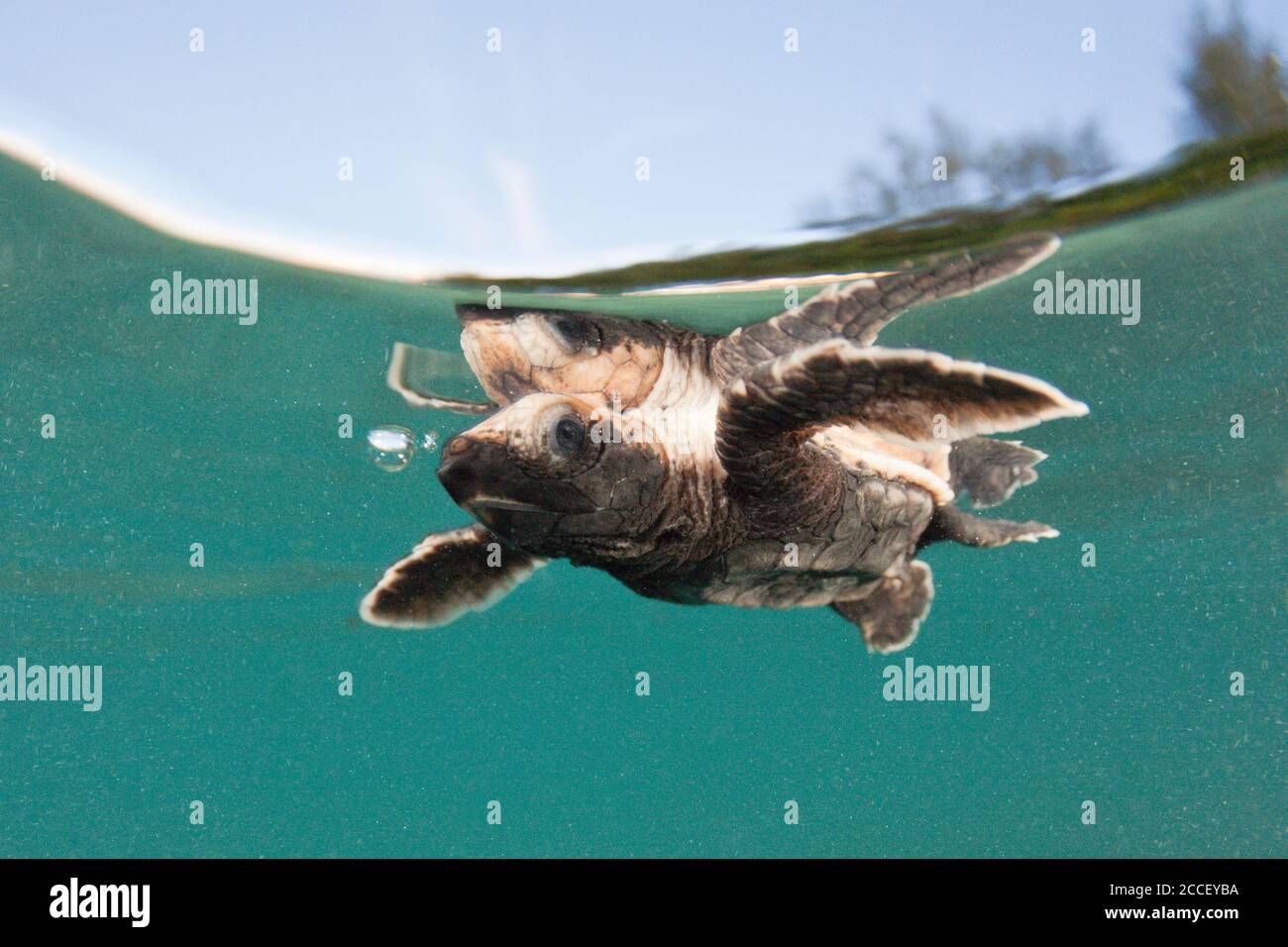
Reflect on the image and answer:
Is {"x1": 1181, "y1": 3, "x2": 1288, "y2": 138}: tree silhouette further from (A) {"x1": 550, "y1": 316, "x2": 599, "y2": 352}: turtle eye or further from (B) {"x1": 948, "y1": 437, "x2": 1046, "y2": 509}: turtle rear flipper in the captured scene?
(A) {"x1": 550, "y1": 316, "x2": 599, "y2": 352}: turtle eye

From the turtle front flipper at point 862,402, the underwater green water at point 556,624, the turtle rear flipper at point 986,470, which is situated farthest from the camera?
the underwater green water at point 556,624

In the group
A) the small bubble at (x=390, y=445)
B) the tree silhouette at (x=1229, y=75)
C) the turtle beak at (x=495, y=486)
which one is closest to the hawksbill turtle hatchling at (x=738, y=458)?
the turtle beak at (x=495, y=486)

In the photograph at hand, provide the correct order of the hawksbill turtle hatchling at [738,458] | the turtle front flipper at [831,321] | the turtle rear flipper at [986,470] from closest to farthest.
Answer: the hawksbill turtle hatchling at [738,458]
the turtle front flipper at [831,321]
the turtle rear flipper at [986,470]

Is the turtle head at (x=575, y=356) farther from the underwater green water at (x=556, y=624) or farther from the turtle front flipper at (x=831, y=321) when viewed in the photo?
the underwater green water at (x=556, y=624)

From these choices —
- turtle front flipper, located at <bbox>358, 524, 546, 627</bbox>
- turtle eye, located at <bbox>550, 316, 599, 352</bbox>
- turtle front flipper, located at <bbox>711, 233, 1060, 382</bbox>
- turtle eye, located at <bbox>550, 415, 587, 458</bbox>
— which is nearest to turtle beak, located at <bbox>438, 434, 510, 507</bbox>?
turtle eye, located at <bbox>550, 415, 587, 458</bbox>

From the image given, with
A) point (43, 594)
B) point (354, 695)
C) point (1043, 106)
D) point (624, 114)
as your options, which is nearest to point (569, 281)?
point (624, 114)

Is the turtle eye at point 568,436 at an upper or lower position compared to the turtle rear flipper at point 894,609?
upper

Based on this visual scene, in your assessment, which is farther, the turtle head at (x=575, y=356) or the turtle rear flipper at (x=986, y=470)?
the turtle rear flipper at (x=986, y=470)
